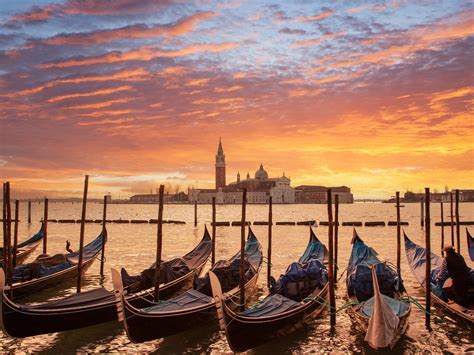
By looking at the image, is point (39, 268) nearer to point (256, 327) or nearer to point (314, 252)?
point (256, 327)

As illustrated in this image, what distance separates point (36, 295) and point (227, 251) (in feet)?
41.8

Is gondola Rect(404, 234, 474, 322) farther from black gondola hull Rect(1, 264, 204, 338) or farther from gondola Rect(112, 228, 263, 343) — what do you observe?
black gondola hull Rect(1, 264, 204, 338)

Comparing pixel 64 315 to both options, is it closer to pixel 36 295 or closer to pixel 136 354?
pixel 136 354

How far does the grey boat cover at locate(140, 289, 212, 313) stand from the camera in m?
8.46

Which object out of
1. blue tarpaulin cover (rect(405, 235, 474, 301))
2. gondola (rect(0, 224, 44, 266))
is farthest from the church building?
blue tarpaulin cover (rect(405, 235, 474, 301))

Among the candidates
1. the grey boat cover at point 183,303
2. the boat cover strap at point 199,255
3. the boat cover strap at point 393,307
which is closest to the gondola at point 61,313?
the grey boat cover at point 183,303

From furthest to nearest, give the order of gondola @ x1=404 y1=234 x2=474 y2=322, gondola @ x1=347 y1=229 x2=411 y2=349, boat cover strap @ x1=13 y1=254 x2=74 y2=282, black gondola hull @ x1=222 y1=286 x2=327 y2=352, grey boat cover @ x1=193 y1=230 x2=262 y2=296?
boat cover strap @ x1=13 y1=254 x2=74 y2=282, grey boat cover @ x1=193 y1=230 x2=262 y2=296, gondola @ x1=404 y1=234 x2=474 y2=322, black gondola hull @ x1=222 y1=286 x2=327 y2=352, gondola @ x1=347 y1=229 x2=411 y2=349

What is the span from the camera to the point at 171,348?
839 centimetres

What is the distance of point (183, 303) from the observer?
880 cm

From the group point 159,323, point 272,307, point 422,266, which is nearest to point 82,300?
point 159,323

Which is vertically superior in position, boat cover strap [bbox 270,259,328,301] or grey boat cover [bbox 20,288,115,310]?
boat cover strap [bbox 270,259,328,301]

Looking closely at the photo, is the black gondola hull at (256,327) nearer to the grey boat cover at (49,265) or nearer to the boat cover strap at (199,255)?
the boat cover strap at (199,255)

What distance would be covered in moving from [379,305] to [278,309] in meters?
1.93

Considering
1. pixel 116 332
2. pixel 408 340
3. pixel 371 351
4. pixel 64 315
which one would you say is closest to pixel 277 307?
pixel 371 351
